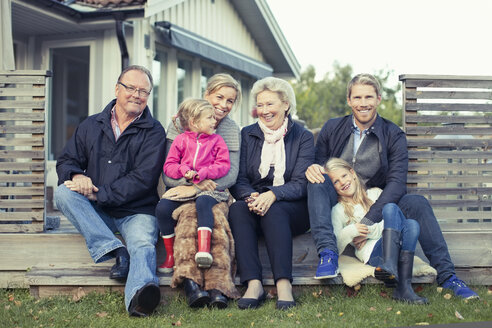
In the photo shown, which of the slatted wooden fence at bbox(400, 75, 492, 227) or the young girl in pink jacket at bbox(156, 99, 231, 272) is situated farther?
the slatted wooden fence at bbox(400, 75, 492, 227)

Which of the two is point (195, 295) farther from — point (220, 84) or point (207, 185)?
point (220, 84)

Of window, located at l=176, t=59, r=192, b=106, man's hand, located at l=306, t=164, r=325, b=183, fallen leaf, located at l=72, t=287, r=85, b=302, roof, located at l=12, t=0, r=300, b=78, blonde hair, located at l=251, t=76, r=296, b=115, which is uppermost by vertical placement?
roof, located at l=12, t=0, r=300, b=78

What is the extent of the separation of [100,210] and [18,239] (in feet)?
2.33

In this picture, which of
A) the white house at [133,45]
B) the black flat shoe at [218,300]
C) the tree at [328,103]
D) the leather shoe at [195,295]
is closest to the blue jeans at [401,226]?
the black flat shoe at [218,300]

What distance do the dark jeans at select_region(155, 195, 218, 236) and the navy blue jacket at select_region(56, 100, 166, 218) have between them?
10.9 inches

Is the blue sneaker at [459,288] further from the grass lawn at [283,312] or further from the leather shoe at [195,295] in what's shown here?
the leather shoe at [195,295]

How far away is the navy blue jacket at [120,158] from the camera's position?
3970mm

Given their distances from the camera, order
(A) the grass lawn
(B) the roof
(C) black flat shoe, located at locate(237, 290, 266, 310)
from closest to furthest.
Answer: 1. (A) the grass lawn
2. (C) black flat shoe, located at locate(237, 290, 266, 310)
3. (B) the roof

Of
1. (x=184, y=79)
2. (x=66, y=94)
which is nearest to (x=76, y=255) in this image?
(x=184, y=79)

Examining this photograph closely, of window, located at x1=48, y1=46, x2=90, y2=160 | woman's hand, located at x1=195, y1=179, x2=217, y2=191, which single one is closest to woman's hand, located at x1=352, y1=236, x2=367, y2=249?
woman's hand, located at x1=195, y1=179, x2=217, y2=191

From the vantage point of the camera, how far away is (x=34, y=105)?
13.6 feet

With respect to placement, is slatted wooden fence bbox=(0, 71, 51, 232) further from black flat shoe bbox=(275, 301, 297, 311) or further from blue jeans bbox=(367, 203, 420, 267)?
blue jeans bbox=(367, 203, 420, 267)

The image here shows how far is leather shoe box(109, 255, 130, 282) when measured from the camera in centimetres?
365

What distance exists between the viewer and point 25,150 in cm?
413
